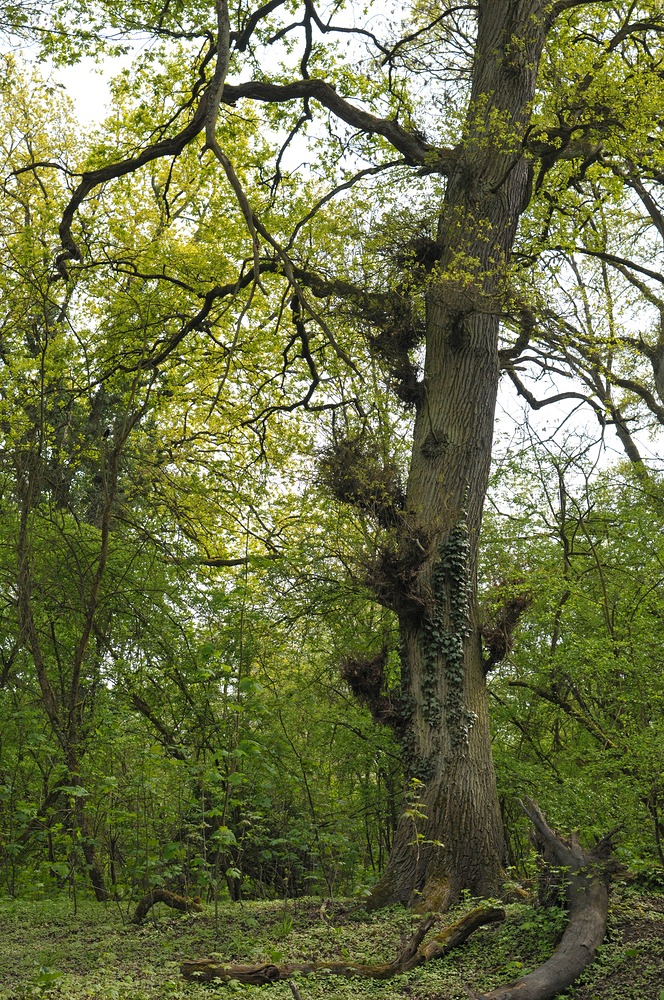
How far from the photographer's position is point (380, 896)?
23.4 feet

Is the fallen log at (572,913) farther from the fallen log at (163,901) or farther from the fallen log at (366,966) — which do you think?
the fallen log at (163,901)

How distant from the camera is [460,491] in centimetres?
825

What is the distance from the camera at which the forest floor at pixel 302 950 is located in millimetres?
4773

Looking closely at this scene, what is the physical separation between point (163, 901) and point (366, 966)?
2722 mm

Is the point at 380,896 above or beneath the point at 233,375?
beneath

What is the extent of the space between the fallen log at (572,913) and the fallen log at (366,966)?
1.85ft

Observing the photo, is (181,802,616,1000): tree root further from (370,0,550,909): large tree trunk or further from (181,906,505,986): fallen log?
(370,0,550,909): large tree trunk

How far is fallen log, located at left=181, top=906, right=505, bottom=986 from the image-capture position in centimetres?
518

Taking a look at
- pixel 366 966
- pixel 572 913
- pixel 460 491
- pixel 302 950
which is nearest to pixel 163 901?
pixel 302 950

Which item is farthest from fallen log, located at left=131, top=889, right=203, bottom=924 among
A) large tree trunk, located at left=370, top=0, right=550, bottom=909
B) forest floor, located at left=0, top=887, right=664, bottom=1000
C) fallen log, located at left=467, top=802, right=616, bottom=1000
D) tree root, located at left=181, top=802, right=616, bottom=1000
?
fallen log, located at left=467, top=802, right=616, bottom=1000

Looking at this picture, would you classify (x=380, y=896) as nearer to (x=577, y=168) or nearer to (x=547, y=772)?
(x=547, y=772)

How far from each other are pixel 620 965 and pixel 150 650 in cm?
588

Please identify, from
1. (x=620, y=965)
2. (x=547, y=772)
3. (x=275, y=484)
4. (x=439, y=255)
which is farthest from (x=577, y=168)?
(x=620, y=965)

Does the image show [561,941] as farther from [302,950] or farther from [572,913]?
[302,950]
